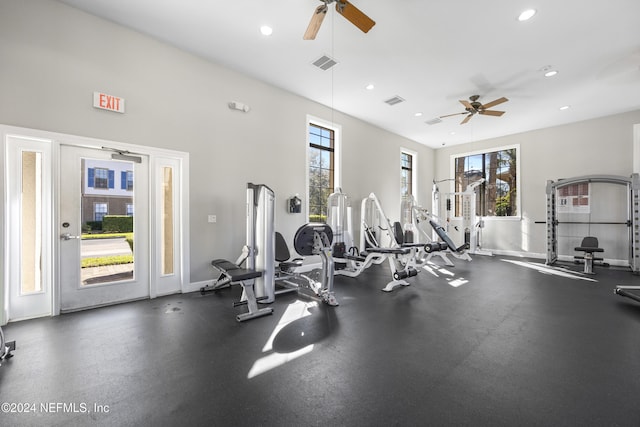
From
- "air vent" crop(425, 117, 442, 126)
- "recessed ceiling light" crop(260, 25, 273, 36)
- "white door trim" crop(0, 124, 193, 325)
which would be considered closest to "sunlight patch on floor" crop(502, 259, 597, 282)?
"air vent" crop(425, 117, 442, 126)

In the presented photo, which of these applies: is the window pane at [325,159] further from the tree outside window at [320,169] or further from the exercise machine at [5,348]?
the exercise machine at [5,348]

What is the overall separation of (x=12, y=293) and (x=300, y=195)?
158 inches

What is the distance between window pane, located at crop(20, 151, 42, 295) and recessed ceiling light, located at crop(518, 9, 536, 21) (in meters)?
5.73

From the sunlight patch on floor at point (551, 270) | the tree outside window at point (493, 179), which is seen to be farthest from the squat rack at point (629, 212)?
the tree outside window at point (493, 179)

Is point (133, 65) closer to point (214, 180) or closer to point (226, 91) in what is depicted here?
point (226, 91)

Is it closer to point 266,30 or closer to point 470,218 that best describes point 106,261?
point 266,30

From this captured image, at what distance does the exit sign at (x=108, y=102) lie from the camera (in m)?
3.28

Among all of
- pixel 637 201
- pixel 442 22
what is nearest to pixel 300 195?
pixel 442 22

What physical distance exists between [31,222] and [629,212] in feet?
33.2

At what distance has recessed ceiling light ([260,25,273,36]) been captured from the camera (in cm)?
346

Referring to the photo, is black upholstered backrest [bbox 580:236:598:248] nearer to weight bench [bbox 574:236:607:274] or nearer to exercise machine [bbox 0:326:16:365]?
weight bench [bbox 574:236:607:274]

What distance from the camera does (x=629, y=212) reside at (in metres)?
5.77

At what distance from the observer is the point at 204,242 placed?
416 centimetres

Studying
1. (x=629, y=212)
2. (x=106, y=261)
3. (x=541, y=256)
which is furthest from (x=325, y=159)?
(x=629, y=212)
